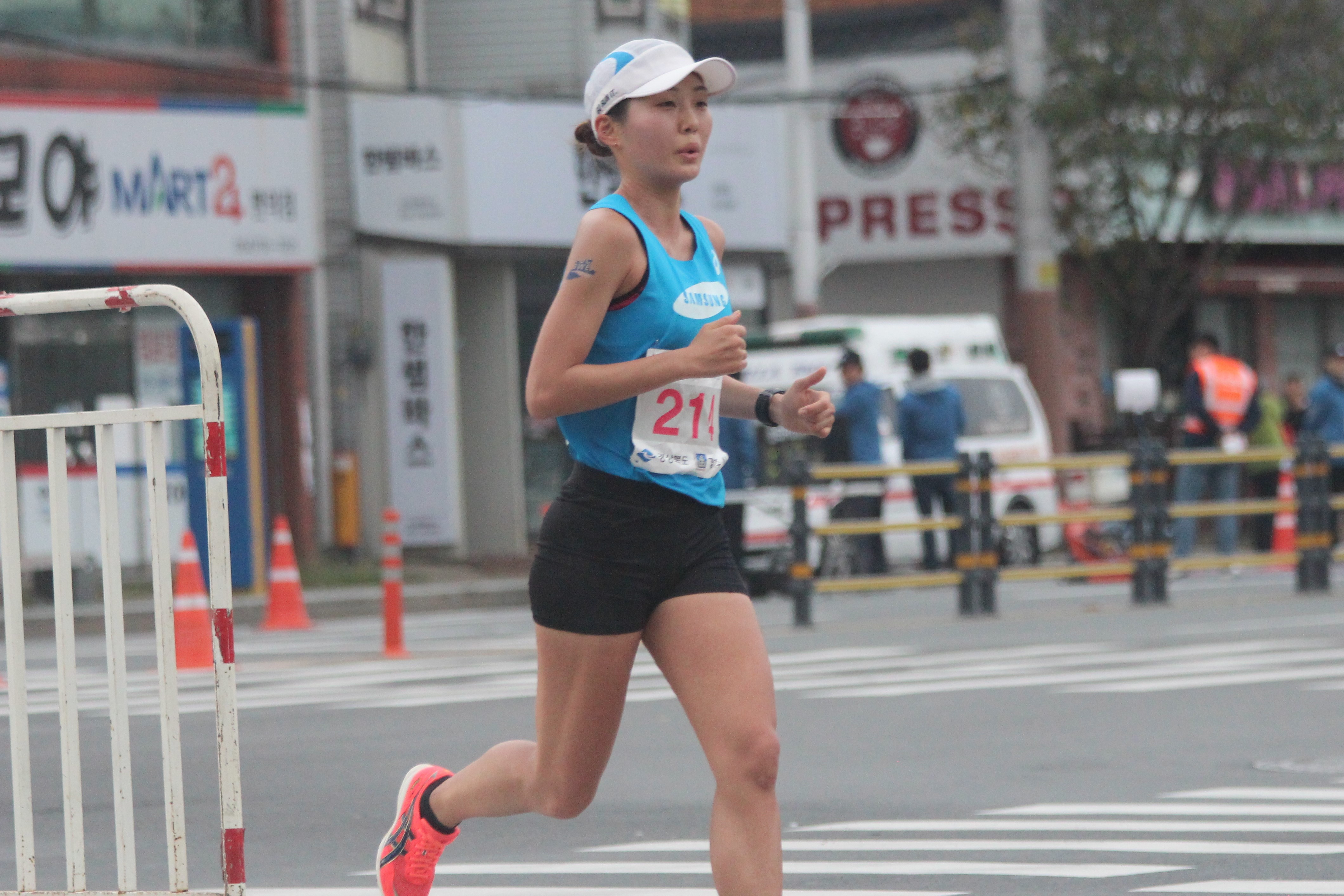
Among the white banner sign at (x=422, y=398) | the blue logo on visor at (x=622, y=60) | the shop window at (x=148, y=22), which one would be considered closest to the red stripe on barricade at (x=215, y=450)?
the blue logo on visor at (x=622, y=60)

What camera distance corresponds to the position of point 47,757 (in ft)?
25.1

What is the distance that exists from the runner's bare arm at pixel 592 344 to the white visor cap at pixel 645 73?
0.84 feet

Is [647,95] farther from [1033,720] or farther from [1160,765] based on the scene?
[1033,720]

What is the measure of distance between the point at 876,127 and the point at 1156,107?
20.9ft

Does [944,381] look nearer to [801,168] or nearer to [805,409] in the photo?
[801,168]

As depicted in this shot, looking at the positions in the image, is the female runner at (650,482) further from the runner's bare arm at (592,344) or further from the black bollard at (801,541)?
the black bollard at (801,541)

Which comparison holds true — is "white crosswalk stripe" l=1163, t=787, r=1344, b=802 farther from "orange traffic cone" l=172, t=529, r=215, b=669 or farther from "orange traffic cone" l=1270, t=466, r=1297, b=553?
"orange traffic cone" l=1270, t=466, r=1297, b=553

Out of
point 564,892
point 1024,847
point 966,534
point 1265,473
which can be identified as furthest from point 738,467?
point 564,892

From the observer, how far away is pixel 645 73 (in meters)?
4.78

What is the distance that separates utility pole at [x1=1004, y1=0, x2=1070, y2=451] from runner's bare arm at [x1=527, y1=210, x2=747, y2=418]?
18866mm

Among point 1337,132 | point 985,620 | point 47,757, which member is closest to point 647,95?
point 47,757

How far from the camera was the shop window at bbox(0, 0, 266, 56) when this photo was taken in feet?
67.5

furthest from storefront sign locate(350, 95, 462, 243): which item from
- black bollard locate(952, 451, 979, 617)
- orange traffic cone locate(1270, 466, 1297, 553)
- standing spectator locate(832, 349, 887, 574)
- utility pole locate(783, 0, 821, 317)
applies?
black bollard locate(952, 451, 979, 617)

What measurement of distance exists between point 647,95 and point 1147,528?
12.3m
